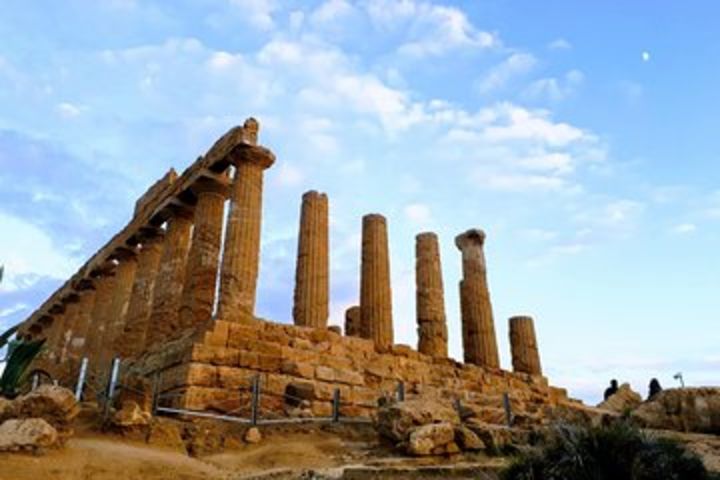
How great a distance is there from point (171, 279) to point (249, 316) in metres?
4.97

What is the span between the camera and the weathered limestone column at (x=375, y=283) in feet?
67.6

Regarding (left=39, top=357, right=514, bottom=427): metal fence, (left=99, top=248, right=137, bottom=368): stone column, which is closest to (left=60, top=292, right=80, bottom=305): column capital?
(left=99, top=248, right=137, bottom=368): stone column

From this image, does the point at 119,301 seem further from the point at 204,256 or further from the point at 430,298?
the point at 430,298

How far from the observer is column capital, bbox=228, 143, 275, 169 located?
18.9 metres

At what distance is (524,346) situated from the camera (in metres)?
24.5

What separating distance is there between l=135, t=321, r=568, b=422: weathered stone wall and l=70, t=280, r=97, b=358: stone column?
10.6m

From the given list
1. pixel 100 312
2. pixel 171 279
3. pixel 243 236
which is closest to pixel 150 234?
pixel 171 279

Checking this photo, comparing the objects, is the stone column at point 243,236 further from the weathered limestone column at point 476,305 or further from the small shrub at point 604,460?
the small shrub at point 604,460

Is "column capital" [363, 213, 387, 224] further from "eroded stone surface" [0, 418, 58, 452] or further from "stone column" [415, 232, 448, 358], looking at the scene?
"eroded stone surface" [0, 418, 58, 452]

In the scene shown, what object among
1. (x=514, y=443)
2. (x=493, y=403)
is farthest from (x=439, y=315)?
(x=514, y=443)

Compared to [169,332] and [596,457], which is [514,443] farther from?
[169,332]

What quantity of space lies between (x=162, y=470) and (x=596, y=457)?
568 centimetres

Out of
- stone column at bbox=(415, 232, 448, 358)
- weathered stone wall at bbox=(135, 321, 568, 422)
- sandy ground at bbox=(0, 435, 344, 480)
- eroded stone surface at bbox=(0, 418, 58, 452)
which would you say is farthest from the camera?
stone column at bbox=(415, 232, 448, 358)

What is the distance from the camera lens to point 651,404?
46.2 ft
